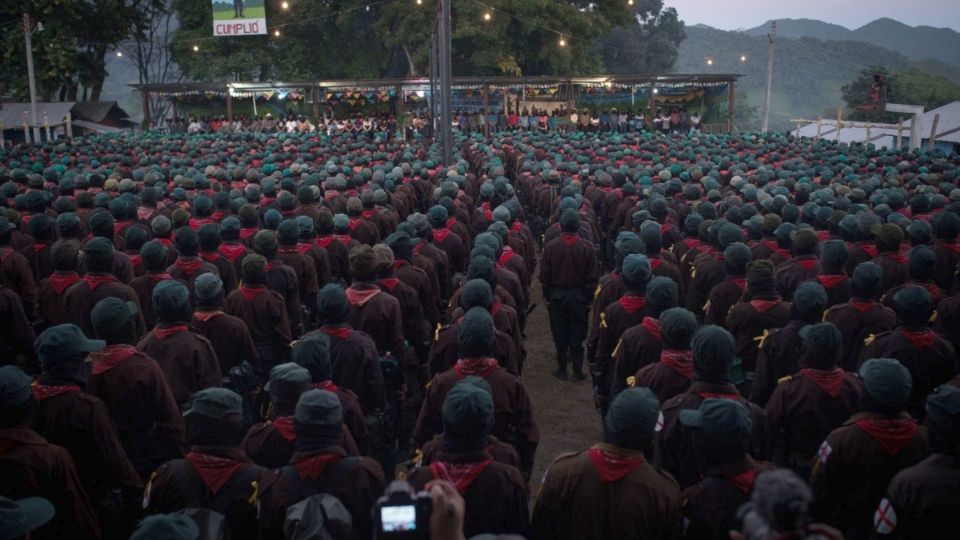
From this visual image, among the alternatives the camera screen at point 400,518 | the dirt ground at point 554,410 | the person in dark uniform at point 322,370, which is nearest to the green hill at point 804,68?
the dirt ground at point 554,410

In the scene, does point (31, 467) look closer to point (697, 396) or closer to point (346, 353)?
point (346, 353)

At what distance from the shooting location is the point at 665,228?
37.0 ft

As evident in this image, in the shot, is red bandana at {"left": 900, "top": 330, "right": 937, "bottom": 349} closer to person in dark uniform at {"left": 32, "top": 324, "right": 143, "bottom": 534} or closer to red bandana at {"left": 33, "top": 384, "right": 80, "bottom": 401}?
person in dark uniform at {"left": 32, "top": 324, "right": 143, "bottom": 534}

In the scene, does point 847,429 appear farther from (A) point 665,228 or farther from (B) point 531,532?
(A) point 665,228

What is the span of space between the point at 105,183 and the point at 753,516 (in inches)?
587

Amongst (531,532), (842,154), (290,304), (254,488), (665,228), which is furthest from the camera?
(842,154)

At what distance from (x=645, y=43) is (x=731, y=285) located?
2562 inches

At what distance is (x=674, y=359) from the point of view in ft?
17.8

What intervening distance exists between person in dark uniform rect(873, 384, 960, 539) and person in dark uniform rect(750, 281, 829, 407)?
7.08 feet

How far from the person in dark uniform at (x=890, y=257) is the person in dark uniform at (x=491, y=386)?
4936 mm

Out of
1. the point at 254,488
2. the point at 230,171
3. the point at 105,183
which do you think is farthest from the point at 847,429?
the point at 230,171

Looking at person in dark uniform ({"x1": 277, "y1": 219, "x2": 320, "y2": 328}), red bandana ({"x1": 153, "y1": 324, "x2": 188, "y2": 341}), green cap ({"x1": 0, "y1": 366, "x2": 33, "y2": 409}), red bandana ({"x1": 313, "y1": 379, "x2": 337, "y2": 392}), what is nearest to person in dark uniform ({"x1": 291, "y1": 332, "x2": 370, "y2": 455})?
red bandana ({"x1": 313, "y1": 379, "x2": 337, "y2": 392})

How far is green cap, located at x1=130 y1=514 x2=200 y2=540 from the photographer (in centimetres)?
281

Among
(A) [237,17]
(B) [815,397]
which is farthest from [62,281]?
(A) [237,17]
